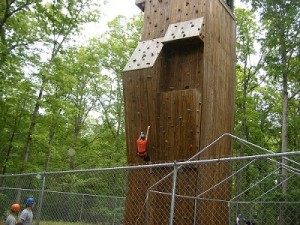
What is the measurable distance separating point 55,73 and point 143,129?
28.8 feet

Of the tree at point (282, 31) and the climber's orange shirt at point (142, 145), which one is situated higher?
the tree at point (282, 31)

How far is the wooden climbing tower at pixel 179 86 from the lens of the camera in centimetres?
943

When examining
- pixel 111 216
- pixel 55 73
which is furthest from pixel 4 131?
pixel 111 216

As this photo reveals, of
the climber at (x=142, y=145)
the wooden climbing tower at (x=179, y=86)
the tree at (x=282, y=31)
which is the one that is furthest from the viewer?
the tree at (x=282, y=31)

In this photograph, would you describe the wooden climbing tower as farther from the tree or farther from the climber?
the tree

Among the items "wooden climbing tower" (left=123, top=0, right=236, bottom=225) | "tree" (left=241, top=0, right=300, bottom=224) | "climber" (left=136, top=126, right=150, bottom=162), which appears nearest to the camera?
"wooden climbing tower" (left=123, top=0, right=236, bottom=225)

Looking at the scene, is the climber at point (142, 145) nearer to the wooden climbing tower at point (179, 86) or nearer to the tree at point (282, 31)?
the wooden climbing tower at point (179, 86)

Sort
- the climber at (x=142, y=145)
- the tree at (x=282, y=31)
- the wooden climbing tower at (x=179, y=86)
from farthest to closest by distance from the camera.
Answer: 1. the tree at (x=282, y=31)
2. the climber at (x=142, y=145)
3. the wooden climbing tower at (x=179, y=86)

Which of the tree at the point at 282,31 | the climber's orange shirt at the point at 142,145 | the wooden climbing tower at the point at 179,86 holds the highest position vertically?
the tree at the point at 282,31

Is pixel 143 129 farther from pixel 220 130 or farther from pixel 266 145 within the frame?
pixel 266 145

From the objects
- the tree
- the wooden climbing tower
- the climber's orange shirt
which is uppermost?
the tree

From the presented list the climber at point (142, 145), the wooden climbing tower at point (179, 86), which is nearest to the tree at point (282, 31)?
the wooden climbing tower at point (179, 86)

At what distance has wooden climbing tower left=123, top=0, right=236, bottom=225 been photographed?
9430mm

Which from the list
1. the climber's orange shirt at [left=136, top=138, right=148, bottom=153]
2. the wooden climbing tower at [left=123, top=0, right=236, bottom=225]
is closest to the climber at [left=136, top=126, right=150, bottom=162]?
the climber's orange shirt at [left=136, top=138, right=148, bottom=153]
